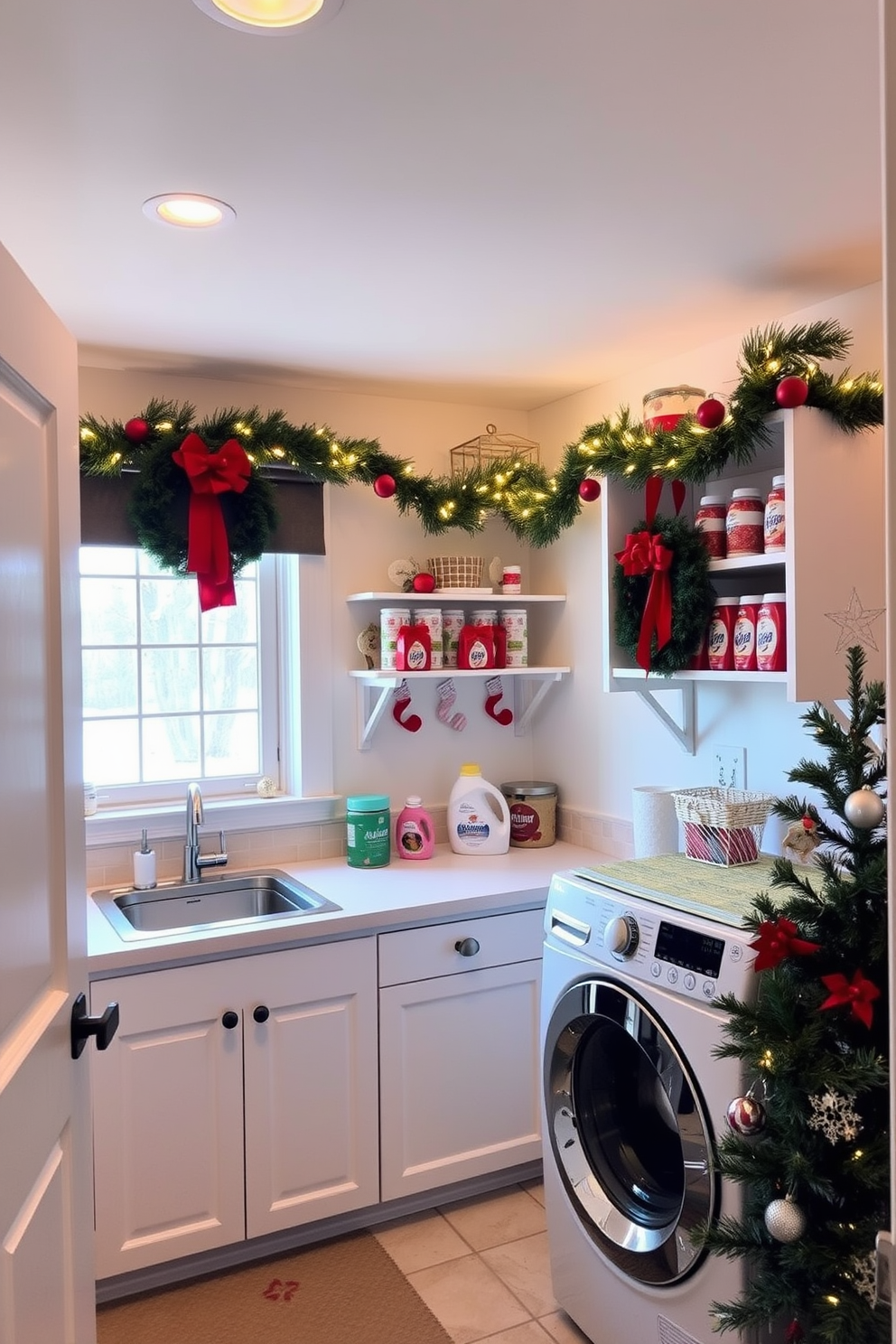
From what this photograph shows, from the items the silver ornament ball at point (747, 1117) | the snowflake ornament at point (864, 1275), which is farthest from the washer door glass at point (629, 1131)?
the snowflake ornament at point (864, 1275)

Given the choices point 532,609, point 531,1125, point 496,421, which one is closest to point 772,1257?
point 531,1125

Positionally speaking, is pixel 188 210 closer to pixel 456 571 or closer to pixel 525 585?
pixel 456 571

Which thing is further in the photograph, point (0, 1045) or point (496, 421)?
point (496, 421)

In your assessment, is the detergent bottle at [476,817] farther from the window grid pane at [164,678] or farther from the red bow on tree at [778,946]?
the red bow on tree at [778,946]

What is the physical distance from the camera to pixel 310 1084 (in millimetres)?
2463

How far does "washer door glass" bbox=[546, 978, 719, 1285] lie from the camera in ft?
5.98

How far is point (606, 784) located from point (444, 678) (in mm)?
612

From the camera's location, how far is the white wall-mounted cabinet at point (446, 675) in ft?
9.77

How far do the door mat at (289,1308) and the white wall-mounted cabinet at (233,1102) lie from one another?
11cm

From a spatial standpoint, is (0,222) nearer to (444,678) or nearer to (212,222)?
(212,222)

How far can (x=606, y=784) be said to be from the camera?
313 cm

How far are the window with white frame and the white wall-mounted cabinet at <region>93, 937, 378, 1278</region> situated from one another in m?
0.78

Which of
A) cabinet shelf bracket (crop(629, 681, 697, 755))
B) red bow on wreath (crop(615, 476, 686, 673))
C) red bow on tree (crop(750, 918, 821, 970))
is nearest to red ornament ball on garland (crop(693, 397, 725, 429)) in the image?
red bow on wreath (crop(615, 476, 686, 673))

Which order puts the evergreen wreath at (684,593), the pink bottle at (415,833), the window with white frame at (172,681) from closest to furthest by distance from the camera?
the evergreen wreath at (684,593), the window with white frame at (172,681), the pink bottle at (415,833)
